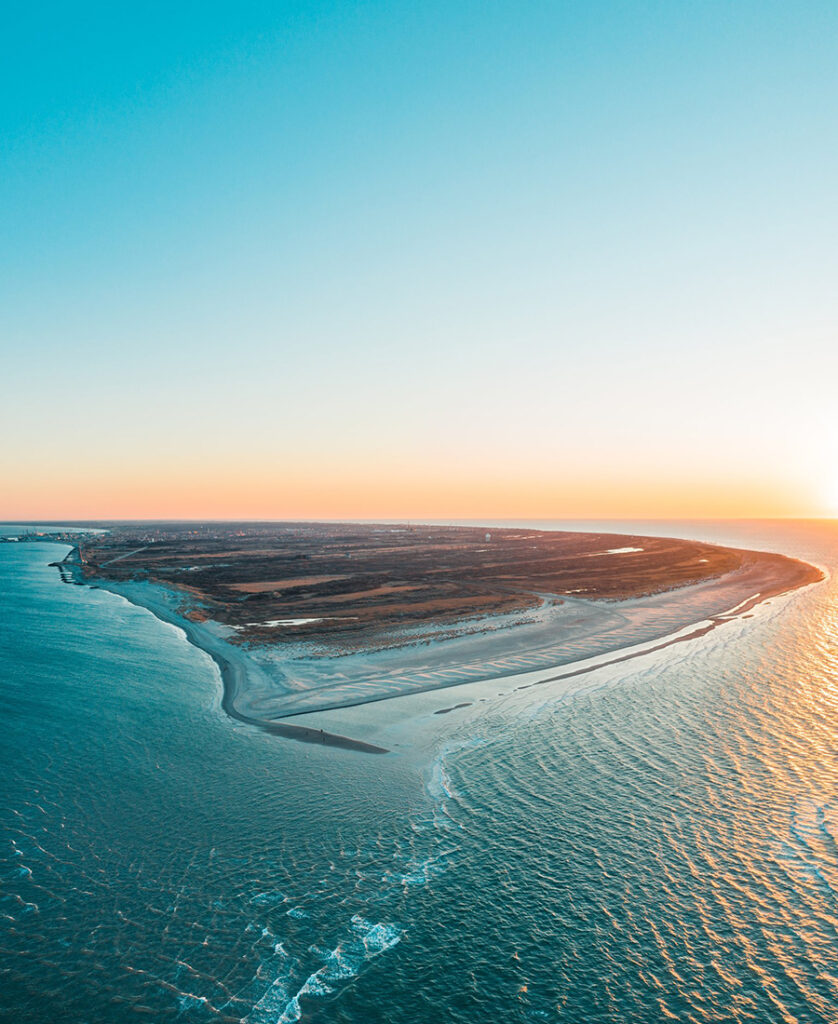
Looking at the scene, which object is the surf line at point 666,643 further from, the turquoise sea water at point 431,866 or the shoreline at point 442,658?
the turquoise sea water at point 431,866

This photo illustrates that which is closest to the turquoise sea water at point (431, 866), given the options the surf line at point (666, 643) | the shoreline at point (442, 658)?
the shoreline at point (442, 658)

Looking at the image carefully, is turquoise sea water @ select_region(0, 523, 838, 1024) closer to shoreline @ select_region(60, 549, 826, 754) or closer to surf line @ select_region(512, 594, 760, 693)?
shoreline @ select_region(60, 549, 826, 754)

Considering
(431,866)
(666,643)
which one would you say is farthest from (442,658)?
(431,866)

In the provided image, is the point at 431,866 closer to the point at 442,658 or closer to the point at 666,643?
the point at 442,658

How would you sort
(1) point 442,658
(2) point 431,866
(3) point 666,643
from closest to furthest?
(2) point 431,866 < (1) point 442,658 < (3) point 666,643

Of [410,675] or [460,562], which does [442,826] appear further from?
[460,562]

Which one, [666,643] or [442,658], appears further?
[666,643]

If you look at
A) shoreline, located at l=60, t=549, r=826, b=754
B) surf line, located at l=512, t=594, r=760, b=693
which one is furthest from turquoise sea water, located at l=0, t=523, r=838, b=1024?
surf line, located at l=512, t=594, r=760, b=693
